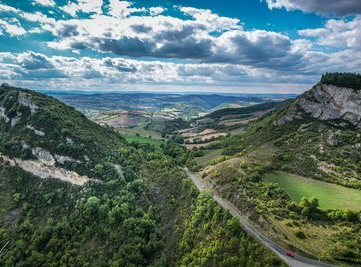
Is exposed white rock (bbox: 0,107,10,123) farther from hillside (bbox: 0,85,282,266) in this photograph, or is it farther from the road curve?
the road curve

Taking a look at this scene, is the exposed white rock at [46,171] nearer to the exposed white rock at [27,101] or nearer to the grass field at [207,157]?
the exposed white rock at [27,101]

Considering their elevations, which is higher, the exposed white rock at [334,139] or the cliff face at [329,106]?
the cliff face at [329,106]

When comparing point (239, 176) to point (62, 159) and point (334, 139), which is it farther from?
point (62, 159)

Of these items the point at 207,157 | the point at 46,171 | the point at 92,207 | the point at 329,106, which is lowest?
the point at 92,207

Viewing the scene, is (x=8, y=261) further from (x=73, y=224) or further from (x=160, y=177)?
(x=160, y=177)

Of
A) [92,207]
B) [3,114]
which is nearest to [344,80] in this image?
[92,207]

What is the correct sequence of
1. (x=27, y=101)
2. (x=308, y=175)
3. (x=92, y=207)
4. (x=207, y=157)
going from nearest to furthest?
(x=92, y=207)
(x=308, y=175)
(x=27, y=101)
(x=207, y=157)

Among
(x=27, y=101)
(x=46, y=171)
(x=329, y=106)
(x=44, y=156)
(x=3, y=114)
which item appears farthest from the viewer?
(x=329, y=106)

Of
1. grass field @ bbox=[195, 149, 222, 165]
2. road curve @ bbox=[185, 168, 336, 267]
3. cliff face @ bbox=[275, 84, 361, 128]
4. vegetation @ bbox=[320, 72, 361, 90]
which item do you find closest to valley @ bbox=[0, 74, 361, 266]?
road curve @ bbox=[185, 168, 336, 267]

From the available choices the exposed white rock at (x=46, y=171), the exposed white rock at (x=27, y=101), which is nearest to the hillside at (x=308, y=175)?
the exposed white rock at (x=46, y=171)
